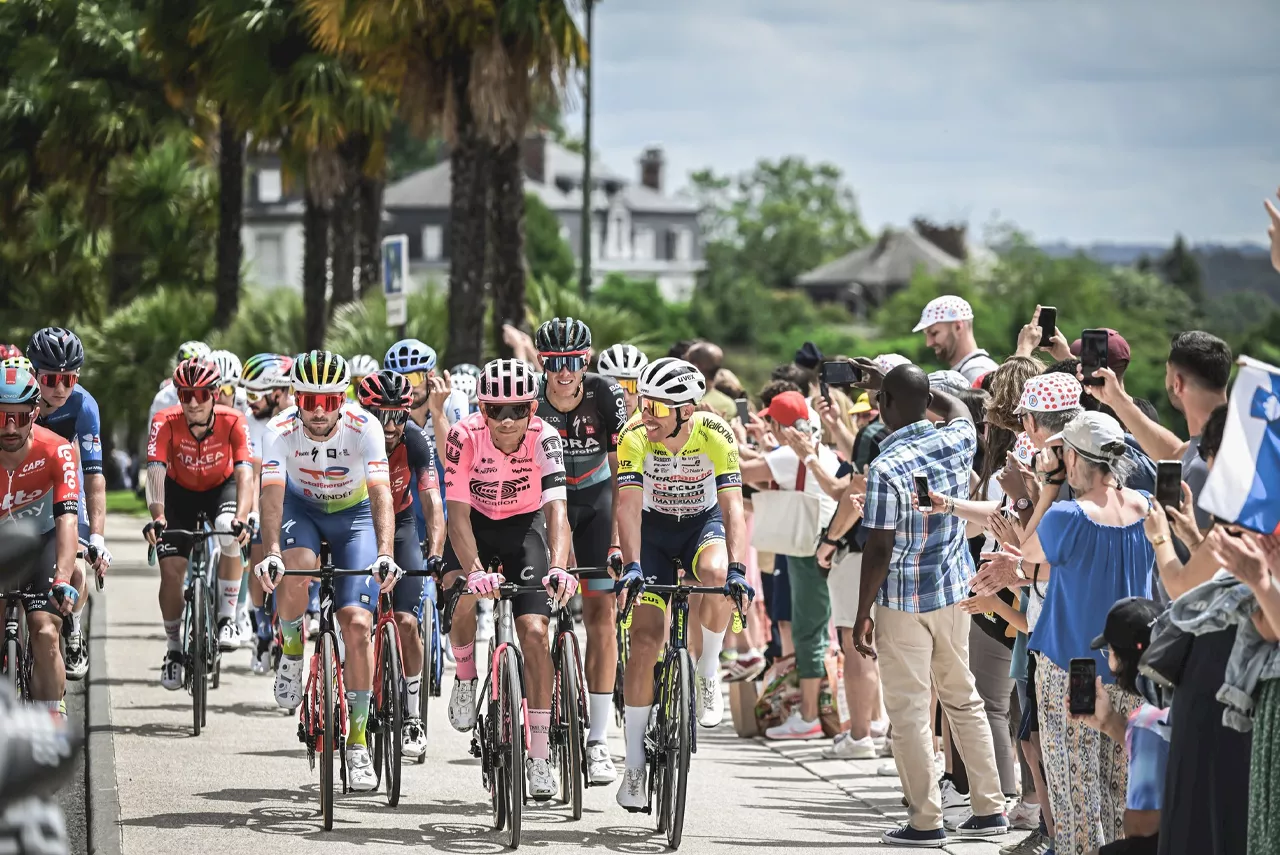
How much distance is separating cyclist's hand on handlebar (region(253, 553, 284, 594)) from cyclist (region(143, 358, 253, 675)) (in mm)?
2661

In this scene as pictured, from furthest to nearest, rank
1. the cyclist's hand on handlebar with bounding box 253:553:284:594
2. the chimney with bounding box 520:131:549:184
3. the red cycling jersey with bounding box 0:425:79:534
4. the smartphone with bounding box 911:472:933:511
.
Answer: the chimney with bounding box 520:131:549:184 → the red cycling jersey with bounding box 0:425:79:534 → the cyclist's hand on handlebar with bounding box 253:553:284:594 → the smartphone with bounding box 911:472:933:511

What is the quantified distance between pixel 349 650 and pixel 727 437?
2.26 m

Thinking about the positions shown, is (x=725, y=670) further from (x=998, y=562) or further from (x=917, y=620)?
(x=998, y=562)

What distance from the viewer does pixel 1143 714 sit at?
6.35 m

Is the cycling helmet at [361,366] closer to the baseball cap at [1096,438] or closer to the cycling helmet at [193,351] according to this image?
the cycling helmet at [193,351]

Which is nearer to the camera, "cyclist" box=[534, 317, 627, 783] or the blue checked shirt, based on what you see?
the blue checked shirt

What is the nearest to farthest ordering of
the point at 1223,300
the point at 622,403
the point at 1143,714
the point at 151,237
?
the point at 1143,714, the point at 622,403, the point at 151,237, the point at 1223,300

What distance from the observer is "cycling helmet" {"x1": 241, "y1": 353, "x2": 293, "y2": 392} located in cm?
1445

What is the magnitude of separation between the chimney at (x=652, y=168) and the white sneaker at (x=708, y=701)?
12797 cm

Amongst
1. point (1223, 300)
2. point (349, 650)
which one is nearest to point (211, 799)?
point (349, 650)

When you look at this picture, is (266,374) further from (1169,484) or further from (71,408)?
(1169,484)

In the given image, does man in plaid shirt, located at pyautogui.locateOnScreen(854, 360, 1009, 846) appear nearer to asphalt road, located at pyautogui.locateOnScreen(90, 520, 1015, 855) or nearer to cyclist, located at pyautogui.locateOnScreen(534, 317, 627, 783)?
asphalt road, located at pyautogui.locateOnScreen(90, 520, 1015, 855)

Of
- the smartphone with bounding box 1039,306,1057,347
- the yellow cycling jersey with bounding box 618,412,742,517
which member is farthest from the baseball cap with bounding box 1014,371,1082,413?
the yellow cycling jersey with bounding box 618,412,742,517

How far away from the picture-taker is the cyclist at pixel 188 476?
1251cm
